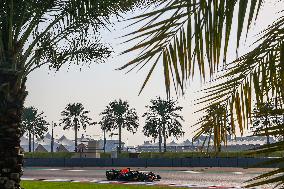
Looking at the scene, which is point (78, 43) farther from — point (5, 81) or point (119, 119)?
point (119, 119)

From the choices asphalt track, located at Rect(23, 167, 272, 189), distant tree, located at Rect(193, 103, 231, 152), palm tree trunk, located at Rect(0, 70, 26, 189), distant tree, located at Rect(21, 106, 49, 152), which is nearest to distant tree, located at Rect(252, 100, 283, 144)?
distant tree, located at Rect(193, 103, 231, 152)

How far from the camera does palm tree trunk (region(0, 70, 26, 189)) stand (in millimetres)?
11812

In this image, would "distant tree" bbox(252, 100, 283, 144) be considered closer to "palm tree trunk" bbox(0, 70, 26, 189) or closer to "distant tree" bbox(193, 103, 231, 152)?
"distant tree" bbox(193, 103, 231, 152)

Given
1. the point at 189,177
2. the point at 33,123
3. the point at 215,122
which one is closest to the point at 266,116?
the point at 215,122

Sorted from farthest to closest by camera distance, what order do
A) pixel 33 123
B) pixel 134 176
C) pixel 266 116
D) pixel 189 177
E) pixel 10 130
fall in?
pixel 33 123
pixel 189 177
pixel 134 176
pixel 10 130
pixel 266 116

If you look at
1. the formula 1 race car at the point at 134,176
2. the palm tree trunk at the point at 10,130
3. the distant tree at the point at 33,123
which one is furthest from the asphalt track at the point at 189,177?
the distant tree at the point at 33,123

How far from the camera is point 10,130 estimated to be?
12.0 m

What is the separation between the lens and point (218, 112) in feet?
9.70

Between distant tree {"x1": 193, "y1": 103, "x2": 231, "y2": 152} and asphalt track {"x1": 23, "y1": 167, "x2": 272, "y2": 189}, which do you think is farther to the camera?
asphalt track {"x1": 23, "y1": 167, "x2": 272, "y2": 189}

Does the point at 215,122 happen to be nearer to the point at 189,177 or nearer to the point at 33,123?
the point at 189,177

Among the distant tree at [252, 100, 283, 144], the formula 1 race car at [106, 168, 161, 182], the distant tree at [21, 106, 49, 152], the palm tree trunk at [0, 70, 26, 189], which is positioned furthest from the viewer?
the distant tree at [21, 106, 49, 152]

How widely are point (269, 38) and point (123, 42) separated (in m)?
0.86

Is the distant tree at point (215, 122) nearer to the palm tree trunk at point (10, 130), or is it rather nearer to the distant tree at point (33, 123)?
the palm tree trunk at point (10, 130)

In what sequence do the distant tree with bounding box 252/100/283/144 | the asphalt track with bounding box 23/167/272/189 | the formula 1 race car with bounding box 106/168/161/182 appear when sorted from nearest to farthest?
the distant tree with bounding box 252/100/283/144 < the asphalt track with bounding box 23/167/272/189 < the formula 1 race car with bounding box 106/168/161/182
